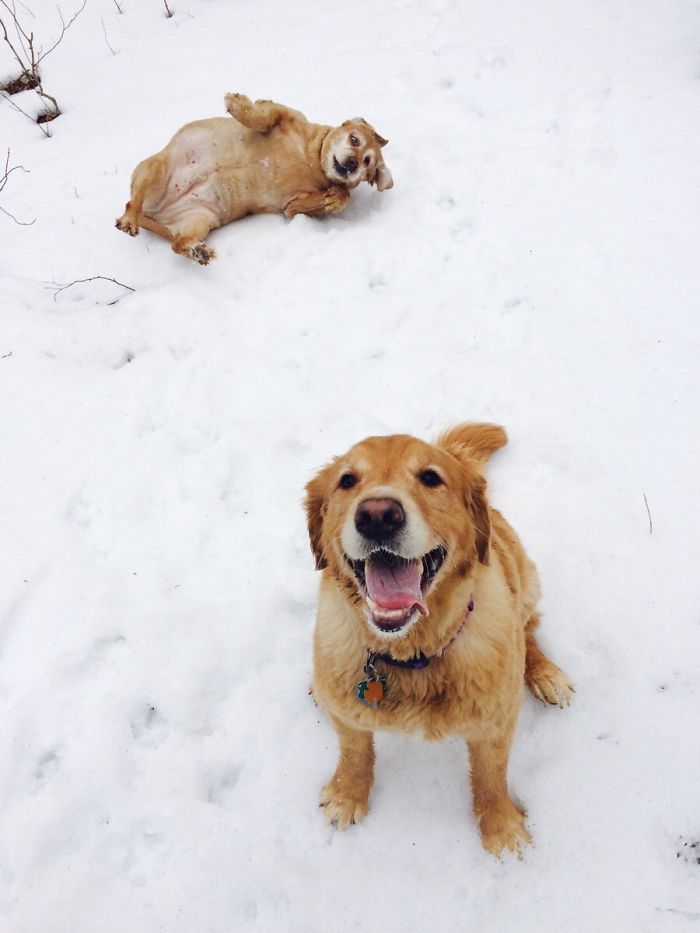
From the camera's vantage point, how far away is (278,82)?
211 inches

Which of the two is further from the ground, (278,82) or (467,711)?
(278,82)

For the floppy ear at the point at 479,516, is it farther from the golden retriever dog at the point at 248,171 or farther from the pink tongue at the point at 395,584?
the golden retriever dog at the point at 248,171

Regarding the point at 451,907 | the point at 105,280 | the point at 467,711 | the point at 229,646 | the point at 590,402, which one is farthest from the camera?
the point at 105,280

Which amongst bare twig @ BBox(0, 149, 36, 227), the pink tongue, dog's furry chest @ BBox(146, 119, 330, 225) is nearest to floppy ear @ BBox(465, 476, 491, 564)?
the pink tongue

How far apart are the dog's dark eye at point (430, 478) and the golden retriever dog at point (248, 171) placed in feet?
9.99

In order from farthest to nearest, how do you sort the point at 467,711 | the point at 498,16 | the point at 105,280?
the point at 498,16 < the point at 105,280 < the point at 467,711

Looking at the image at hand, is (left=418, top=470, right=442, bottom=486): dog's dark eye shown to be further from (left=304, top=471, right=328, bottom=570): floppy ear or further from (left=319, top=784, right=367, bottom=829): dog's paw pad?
(left=319, top=784, right=367, bottom=829): dog's paw pad

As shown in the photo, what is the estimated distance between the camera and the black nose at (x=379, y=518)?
166 cm

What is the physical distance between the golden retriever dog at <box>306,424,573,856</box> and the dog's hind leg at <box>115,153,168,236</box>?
3.07m

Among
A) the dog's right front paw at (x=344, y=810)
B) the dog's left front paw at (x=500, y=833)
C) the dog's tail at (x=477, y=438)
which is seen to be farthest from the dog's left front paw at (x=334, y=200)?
the dog's left front paw at (x=500, y=833)

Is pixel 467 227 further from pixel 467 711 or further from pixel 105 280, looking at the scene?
pixel 467 711

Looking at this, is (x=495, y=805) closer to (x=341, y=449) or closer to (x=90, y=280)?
(x=341, y=449)

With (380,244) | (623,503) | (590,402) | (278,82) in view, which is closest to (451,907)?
(623,503)

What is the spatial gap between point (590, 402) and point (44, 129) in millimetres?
5252
